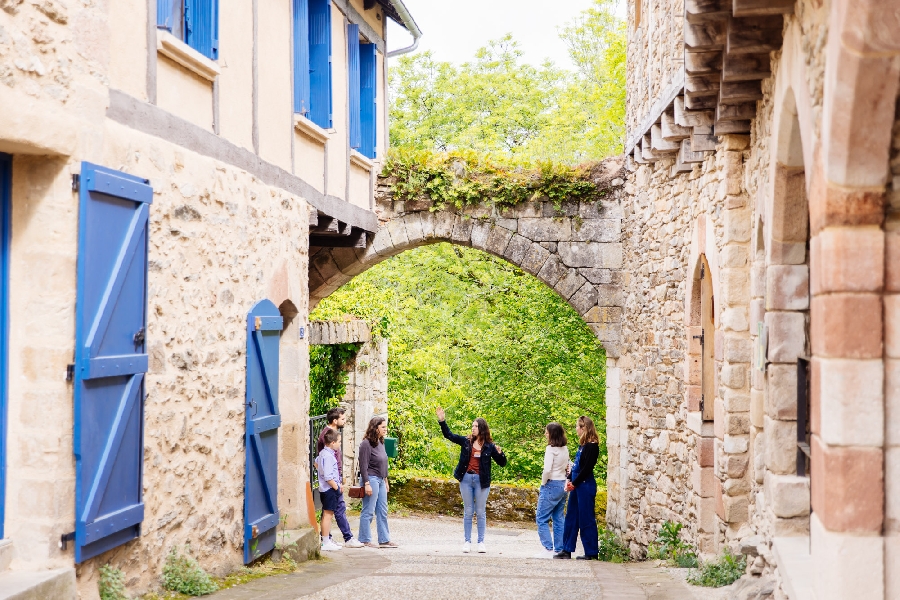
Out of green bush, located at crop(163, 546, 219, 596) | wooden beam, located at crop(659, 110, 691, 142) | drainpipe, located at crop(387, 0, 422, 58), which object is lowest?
green bush, located at crop(163, 546, 219, 596)

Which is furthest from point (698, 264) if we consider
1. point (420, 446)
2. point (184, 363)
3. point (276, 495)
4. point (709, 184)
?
point (420, 446)

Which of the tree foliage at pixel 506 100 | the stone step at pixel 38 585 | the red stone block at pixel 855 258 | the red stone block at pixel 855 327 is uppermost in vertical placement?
the tree foliage at pixel 506 100

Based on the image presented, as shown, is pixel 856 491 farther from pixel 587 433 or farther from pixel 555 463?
pixel 555 463

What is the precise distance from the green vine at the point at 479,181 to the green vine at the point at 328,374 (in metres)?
1.99

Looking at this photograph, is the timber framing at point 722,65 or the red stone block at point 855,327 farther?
the timber framing at point 722,65

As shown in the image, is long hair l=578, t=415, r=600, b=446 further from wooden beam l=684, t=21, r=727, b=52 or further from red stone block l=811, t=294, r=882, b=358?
red stone block l=811, t=294, r=882, b=358

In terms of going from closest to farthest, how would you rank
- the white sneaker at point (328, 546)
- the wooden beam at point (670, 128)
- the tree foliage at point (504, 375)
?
the wooden beam at point (670, 128)
the white sneaker at point (328, 546)
the tree foliage at point (504, 375)

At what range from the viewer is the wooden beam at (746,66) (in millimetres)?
4582

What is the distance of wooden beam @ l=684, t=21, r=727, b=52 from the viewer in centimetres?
447

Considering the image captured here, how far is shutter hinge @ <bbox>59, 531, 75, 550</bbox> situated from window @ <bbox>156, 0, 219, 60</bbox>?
9.07 ft

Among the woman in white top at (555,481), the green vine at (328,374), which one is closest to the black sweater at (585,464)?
the woman in white top at (555,481)

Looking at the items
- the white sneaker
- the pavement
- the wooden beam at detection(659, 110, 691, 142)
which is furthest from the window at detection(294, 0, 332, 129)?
the pavement

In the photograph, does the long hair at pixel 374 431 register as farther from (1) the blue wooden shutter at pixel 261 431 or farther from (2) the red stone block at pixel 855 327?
(2) the red stone block at pixel 855 327

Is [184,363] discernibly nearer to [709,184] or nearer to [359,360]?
[709,184]
